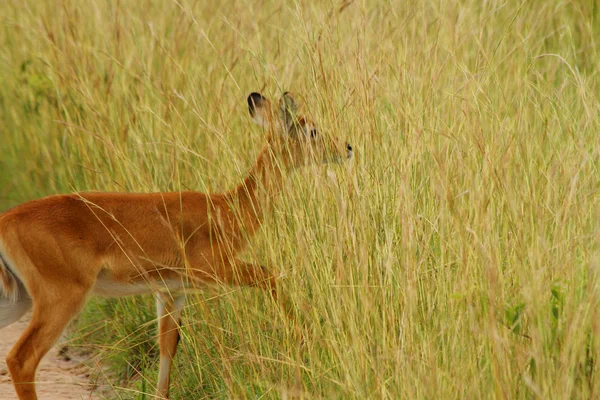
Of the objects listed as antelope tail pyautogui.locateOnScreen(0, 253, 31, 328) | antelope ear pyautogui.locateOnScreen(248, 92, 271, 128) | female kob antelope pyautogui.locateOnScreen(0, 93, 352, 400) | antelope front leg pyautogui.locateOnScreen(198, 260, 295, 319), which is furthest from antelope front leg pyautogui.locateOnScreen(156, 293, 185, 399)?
antelope ear pyautogui.locateOnScreen(248, 92, 271, 128)

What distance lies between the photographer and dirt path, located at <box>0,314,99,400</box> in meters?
4.89

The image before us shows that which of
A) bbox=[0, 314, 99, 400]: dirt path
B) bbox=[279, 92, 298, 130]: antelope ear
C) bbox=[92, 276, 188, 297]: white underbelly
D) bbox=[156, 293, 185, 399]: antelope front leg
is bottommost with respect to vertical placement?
bbox=[0, 314, 99, 400]: dirt path

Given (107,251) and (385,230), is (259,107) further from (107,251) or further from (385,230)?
(385,230)

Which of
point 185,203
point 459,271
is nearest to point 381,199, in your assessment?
point 459,271

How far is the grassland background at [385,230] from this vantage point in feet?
9.83

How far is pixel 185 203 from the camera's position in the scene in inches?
184

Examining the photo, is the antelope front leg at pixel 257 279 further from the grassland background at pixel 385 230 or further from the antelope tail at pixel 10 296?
the antelope tail at pixel 10 296

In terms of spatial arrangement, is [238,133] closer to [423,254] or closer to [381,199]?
[381,199]

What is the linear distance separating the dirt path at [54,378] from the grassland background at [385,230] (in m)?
0.18

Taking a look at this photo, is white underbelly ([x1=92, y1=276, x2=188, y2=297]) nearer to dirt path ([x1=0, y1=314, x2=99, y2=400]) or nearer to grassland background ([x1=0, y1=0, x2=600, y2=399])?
grassland background ([x1=0, y1=0, x2=600, y2=399])

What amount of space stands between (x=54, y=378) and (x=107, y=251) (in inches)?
41.5

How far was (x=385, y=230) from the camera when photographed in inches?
139

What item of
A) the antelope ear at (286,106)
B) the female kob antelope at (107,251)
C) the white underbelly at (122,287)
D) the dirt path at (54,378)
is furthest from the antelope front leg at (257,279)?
the dirt path at (54,378)

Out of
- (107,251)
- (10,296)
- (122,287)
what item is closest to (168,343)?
(122,287)
